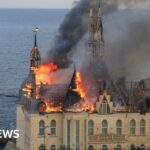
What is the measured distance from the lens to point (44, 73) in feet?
481

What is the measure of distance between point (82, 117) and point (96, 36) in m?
25.0

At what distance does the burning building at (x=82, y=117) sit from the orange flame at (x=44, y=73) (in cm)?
117

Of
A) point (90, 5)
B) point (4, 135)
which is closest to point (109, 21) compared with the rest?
point (90, 5)

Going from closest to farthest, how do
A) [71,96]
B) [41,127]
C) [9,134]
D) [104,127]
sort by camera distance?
[71,96], [41,127], [104,127], [9,134]

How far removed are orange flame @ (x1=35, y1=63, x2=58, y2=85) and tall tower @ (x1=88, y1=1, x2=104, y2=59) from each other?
6997mm

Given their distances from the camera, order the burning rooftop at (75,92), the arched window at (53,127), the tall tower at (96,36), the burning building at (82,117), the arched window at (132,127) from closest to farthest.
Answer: the burning building at (82,117) → the burning rooftop at (75,92) → the arched window at (53,127) → the arched window at (132,127) → the tall tower at (96,36)

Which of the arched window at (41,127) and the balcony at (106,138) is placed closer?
the arched window at (41,127)

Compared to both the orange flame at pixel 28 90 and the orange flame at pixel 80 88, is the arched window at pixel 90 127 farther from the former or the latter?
the orange flame at pixel 28 90

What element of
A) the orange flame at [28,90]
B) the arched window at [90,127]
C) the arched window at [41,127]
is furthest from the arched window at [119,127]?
the orange flame at [28,90]

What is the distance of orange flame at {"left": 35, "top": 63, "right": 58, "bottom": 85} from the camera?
143000 millimetres

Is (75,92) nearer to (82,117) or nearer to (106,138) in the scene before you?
(82,117)

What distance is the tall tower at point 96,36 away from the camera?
153500 millimetres

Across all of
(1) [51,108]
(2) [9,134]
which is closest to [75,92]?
(1) [51,108]

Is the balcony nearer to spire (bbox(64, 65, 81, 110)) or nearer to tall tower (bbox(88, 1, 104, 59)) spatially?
spire (bbox(64, 65, 81, 110))
